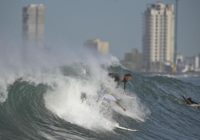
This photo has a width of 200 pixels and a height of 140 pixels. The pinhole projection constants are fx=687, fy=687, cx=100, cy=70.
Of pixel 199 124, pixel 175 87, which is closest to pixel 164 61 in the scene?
pixel 175 87

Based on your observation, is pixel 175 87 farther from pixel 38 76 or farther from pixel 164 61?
pixel 164 61

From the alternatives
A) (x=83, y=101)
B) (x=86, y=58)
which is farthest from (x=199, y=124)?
(x=86, y=58)

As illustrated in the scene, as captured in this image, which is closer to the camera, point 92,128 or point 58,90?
point 92,128

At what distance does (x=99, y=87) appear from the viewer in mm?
21969

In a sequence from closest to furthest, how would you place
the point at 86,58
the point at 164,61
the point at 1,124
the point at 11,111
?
1. the point at 1,124
2. the point at 11,111
3. the point at 86,58
4. the point at 164,61

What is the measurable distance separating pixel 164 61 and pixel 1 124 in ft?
575

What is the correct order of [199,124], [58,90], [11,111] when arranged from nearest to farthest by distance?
[11,111] < [58,90] < [199,124]

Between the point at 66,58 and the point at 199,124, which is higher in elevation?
the point at 66,58

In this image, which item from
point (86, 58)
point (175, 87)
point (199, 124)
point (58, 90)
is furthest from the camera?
point (175, 87)

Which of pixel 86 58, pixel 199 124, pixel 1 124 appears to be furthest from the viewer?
pixel 86 58

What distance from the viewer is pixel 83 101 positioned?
2002 cm

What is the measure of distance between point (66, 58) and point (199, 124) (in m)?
11.2

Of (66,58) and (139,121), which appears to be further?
(66,58)

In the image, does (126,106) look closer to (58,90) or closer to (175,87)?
(58,90)
